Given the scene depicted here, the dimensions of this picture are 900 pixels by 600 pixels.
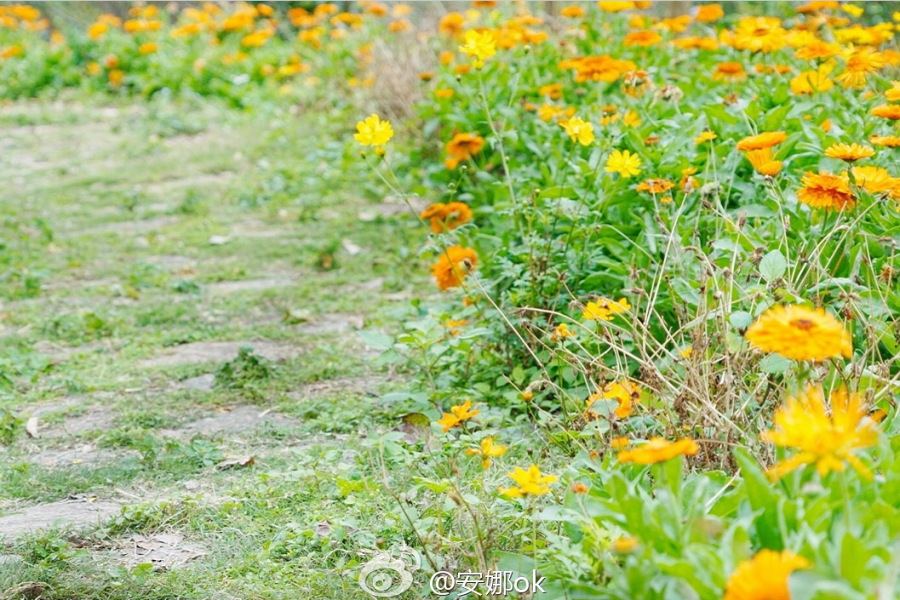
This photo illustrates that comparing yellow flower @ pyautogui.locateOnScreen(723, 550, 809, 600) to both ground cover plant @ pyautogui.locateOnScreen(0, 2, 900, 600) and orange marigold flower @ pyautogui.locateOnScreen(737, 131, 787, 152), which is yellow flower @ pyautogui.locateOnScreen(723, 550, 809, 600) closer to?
ground cover plant @ pyautogui.locateOnScreen(0, 2, 900, 600)

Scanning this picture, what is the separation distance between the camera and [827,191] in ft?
6.97

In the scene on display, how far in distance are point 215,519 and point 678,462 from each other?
1.24m

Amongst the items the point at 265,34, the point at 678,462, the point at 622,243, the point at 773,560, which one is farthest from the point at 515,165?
the point at 265,34

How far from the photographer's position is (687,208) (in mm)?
3049

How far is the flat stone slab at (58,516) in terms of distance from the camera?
224cm

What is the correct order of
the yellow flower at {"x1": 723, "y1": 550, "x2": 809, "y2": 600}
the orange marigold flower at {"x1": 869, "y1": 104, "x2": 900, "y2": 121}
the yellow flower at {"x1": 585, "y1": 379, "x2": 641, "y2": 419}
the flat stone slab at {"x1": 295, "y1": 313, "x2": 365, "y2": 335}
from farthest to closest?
the flat stone slab at {"x1": 295, "y1": 313, "x2": 365, "y2": 335}, the orange marigold flower at {"x1": 869, "y1": 104, "x2": 900, "y2": 121}, the yellow flower at {"x1": 585, "y1": 379, "x2": 641, "y2": 419}, the yellow flower at {"x1": 723, "y1": 550, "x2": 809, "y2": 600}

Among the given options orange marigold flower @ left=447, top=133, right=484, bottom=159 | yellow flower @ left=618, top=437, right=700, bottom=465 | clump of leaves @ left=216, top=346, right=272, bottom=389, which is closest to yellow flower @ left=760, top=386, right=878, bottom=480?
yellow flower @ left=618, top=437, right=700, bottom=465

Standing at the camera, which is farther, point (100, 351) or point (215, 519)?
point (100, 351)

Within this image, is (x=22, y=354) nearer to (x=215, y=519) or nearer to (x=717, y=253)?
(x=215, y=519)

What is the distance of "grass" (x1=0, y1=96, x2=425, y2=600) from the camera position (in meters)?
2.10

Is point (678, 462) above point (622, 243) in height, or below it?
above

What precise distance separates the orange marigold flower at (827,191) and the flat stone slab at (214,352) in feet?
6.16

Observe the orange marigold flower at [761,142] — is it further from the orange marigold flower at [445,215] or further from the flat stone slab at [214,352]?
the flat stone slab at [214,352]

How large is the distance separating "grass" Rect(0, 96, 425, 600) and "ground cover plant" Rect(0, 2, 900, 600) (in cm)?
1
